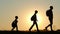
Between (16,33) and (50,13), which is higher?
(50,13)

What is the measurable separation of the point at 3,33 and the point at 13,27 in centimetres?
688

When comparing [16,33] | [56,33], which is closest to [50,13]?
[56,33]

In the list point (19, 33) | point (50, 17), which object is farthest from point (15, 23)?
point (19, 33)

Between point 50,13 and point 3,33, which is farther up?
point 50,13

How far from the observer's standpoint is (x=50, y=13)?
19.8 meters

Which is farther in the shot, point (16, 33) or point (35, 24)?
point (35, 24)

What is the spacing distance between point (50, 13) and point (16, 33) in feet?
14.1

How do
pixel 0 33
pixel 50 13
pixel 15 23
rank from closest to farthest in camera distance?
1. pixel 0 33
2. pixel 50 13
3. pixel 15 23

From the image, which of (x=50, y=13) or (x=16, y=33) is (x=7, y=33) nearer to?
(x=16, y=33)

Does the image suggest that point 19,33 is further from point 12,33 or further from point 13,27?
point 13,27

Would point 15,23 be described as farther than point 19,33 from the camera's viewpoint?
Yes

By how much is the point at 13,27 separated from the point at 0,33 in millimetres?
7027

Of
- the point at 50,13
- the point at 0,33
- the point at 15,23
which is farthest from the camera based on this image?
the point at 15,23

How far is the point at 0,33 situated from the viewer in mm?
16234
